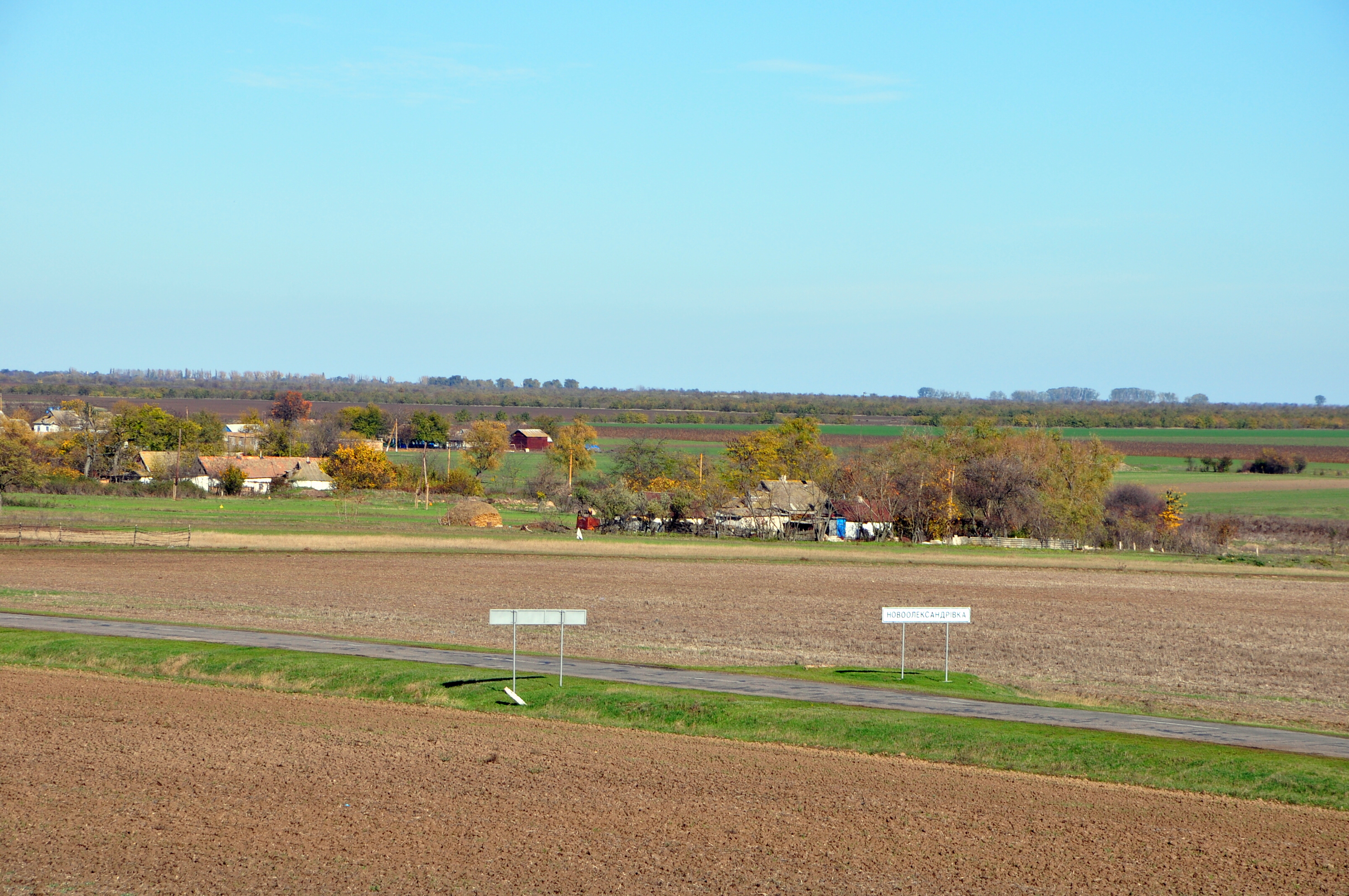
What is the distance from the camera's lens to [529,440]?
523 ft

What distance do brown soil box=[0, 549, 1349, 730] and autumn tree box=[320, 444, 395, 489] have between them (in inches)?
1731

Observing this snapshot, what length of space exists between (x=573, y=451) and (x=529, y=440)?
53954mm

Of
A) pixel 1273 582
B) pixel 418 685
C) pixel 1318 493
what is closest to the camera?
pixel 418 685

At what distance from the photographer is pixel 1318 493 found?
111 m

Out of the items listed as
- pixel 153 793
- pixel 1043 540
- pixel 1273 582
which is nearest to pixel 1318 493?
pixel 1043 540

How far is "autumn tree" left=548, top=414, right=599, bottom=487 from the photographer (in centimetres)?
10638

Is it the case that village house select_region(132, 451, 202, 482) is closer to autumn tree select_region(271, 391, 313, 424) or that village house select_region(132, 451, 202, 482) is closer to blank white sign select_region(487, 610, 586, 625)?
autumn tree select_region(271, 391, 313, 424)

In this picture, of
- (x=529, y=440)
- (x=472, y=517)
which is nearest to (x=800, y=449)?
(x=472, y=517)

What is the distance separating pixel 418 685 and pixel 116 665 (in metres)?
6.66

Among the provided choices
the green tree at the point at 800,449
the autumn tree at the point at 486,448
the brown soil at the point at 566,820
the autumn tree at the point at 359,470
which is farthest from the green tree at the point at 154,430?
the brown soil at the point at 566,820

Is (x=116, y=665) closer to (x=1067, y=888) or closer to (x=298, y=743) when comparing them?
(x=298, y=743)

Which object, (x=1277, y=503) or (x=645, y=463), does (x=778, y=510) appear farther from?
(x=1277, y=503)

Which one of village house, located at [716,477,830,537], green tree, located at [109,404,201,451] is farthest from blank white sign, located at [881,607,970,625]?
green tree, located at [109,404,201,451]

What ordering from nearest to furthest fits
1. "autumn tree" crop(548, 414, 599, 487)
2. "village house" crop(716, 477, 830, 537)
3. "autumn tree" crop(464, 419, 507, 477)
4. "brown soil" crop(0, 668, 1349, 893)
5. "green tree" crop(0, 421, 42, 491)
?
1. "brown soil" crop(0, 668, 1349, 893)
2. "village house" crop(716, 477, 830, 537)
3. "green tree" crop(0, 421, 42, 491)
4. "autumn tree" crop(548, 414, 599, 487)
5. "autumn tree" crop(464, 419, 507, 477)
